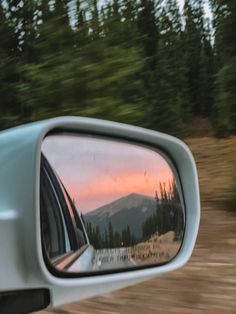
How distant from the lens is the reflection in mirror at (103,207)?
1.48m

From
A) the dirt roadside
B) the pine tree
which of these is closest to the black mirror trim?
the dirt roadside

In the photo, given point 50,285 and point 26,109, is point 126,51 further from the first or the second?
point 50,285

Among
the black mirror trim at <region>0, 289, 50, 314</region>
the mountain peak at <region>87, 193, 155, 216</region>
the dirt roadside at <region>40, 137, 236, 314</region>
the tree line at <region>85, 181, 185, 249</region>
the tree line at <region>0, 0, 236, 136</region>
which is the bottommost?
the dirt roadside at <region>40, 137, 236, 314</region>

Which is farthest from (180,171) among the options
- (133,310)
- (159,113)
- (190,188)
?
(159,113)

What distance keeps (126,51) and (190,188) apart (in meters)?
4.39

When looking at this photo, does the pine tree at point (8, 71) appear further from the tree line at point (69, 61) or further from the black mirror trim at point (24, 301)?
the black mirror trim at point (24, 301)

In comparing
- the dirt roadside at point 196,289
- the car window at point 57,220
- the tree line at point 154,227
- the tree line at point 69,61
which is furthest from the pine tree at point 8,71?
the car window at point 57,220

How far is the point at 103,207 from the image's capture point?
1.61m

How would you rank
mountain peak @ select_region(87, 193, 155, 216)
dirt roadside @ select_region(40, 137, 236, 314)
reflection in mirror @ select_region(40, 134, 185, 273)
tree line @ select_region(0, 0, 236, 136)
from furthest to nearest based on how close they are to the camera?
tree line @ select_region(0, 0, 236, 136), dirt roadside @ select_region(40, 137, 236, 314), mountain peak @ select_region(87, 193, 155, 216), reflection in mirror @ select_region(40, 134, 185, 273)

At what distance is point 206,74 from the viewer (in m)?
40.4

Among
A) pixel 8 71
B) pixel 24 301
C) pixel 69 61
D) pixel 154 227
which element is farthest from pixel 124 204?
pixel 8 71

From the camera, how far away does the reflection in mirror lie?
1482 millimetres

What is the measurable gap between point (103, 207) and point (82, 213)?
0.09m

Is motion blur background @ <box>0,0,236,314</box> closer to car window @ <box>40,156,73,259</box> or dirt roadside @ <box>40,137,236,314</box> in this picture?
dirt roadside @ <box>40,137,236,314</box>
